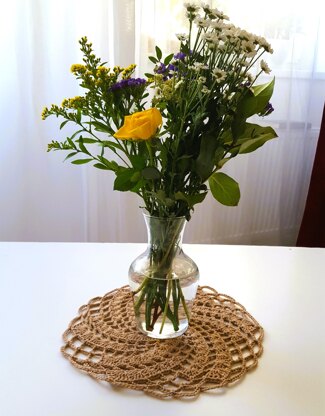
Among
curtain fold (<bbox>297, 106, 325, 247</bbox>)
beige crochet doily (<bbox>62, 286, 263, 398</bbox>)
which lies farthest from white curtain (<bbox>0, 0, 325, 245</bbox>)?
beige crochet doily (<bbox>62, 286, 263, 398</bbox>)

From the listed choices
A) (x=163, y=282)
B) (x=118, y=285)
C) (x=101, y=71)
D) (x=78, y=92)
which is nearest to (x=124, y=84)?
(x=101, y=71)

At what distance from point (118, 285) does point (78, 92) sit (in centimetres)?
95

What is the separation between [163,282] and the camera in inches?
27.7

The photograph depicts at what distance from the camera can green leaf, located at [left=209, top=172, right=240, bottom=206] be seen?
0.64m

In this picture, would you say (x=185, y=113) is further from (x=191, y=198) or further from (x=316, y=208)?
(x=316, y=208)

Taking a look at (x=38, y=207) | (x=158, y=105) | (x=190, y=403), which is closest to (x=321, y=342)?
(x=190, y=403)

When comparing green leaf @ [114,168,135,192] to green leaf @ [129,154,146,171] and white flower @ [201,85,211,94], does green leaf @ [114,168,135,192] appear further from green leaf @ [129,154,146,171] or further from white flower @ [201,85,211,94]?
white flower @ [201,85,211,94]

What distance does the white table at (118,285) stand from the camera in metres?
0.59

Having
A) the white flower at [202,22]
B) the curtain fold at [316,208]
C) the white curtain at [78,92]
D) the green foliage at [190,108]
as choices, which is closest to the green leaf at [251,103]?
the green foliage at [190,108]

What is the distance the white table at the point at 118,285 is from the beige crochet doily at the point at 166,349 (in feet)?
0.05

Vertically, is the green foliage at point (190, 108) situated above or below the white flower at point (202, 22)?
below

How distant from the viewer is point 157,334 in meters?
0.73

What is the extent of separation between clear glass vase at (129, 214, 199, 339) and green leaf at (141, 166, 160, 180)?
8 cm

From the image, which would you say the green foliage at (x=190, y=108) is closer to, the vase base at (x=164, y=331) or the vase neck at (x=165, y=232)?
the vase neck at (x=165, y=232)
